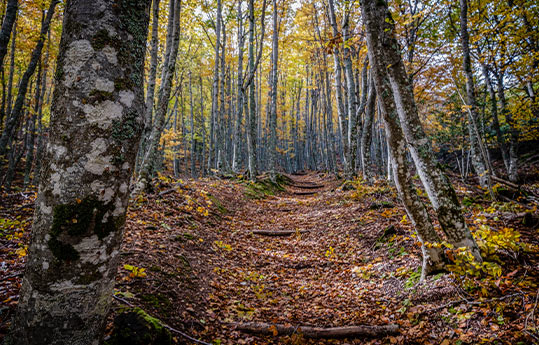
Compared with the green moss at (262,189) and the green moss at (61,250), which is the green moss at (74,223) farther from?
the green moss at (262,189)

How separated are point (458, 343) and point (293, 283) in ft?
8.25

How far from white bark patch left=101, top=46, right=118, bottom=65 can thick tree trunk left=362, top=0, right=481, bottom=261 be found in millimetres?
3415

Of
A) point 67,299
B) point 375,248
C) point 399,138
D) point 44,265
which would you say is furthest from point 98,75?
point 375,248

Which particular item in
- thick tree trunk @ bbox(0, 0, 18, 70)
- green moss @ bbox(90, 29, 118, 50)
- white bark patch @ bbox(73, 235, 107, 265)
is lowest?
white bark patch @ bbox(73, 235, 107, 265)

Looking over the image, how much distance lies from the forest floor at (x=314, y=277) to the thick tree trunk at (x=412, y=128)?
441mm

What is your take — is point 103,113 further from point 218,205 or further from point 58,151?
point 218,205

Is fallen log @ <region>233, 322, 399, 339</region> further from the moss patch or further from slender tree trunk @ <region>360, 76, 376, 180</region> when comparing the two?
slender tree trunk @ <region>360, 76, 376, 180</region>

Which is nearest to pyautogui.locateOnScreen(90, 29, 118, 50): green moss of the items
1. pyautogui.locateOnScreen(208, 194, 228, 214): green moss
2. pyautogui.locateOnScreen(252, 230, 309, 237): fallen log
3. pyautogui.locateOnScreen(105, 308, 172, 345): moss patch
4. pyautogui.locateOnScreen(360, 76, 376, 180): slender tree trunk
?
pyautogui.locateOnScreen(105, 308, 172, 345): moss patch

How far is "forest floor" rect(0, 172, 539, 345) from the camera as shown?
2809 mm

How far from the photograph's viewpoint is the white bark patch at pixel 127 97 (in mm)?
Result: 1551

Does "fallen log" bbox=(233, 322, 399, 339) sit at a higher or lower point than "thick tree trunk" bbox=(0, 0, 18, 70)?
lower

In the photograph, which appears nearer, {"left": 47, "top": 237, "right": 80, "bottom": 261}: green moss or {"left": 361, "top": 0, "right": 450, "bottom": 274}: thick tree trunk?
{"left": 47, "top": 237, "right": 80, "bottom": 261}: green moss

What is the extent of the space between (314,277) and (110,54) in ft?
15.0

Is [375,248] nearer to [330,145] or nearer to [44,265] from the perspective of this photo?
[44,265]
